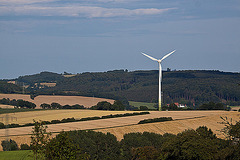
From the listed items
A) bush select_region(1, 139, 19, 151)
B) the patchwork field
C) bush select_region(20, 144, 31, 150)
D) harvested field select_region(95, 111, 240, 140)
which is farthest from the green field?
harvested field select_region(95, 111, 240, 140)

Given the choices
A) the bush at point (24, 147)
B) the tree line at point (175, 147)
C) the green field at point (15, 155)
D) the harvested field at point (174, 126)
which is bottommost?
the bush at point (24, 147)

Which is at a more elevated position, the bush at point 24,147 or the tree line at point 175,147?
the tree line at point 175,147

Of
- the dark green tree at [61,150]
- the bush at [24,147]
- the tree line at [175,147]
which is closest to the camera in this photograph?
the dark green tree at [61,150]

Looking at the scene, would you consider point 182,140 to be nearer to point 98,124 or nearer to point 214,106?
point 98,124

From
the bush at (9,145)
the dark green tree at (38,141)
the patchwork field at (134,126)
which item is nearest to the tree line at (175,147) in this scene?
the dark green tree at (38,141)

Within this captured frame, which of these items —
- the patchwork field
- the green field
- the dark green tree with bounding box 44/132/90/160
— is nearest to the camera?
the dark green tree with bounding box 44/132/90/160

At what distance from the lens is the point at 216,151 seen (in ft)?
163

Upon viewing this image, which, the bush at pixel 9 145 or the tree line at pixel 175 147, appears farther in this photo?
the bush at pixel 9 145

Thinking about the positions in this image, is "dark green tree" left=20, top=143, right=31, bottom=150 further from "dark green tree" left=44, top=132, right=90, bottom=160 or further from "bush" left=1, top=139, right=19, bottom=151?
"dark green tree" left=44, top=132, right=90, bottom=160

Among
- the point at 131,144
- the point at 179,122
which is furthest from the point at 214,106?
the point at 131,144

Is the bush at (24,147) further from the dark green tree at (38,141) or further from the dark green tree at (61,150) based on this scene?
the dark green tree at (61,150)

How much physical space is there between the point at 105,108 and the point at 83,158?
131m

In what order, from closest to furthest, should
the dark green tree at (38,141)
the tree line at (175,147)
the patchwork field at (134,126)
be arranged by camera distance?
the tree line at (175,147)
the dark green tree at (38,141)
the patchwork field at (134,126)

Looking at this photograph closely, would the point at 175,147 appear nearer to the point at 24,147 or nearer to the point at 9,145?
the point at 24,147
